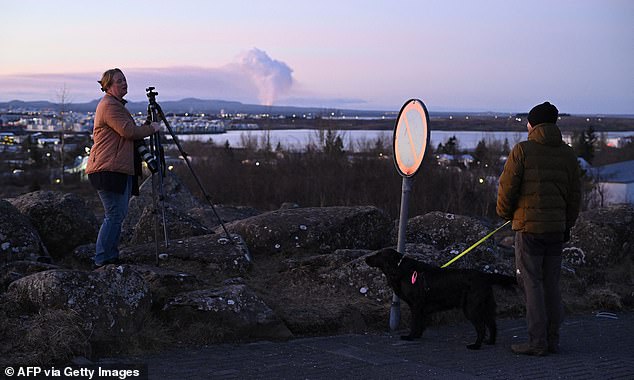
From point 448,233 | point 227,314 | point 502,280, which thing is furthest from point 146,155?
point 448,233

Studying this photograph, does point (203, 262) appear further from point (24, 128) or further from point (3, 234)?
point (24, 128)

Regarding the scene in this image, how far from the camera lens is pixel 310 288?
9.22 metres

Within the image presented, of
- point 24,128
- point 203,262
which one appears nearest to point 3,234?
point 203,262

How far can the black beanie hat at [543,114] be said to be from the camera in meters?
7.27

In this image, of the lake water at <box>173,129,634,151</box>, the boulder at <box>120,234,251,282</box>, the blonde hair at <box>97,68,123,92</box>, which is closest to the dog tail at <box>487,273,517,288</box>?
the boulder at <box>120,234,251,282</box>

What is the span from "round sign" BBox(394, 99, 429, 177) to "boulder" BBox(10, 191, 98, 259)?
4.90 meters

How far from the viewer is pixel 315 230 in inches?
436

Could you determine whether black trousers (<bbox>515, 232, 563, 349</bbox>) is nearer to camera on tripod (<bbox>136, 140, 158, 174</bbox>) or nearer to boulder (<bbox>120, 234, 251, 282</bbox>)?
boulder (<bbox>120, 234, 251, 282</bbox>)

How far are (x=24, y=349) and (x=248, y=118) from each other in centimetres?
12127

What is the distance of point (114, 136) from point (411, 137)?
125 inches

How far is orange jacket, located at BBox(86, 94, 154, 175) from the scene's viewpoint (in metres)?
8.34

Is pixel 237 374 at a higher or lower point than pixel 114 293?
lower

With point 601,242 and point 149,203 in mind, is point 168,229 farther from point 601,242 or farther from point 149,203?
point 601,242

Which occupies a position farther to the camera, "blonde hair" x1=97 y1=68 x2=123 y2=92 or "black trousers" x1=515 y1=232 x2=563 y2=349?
"blonde hair" x1=97 y1=68 x2=123 y2=92
